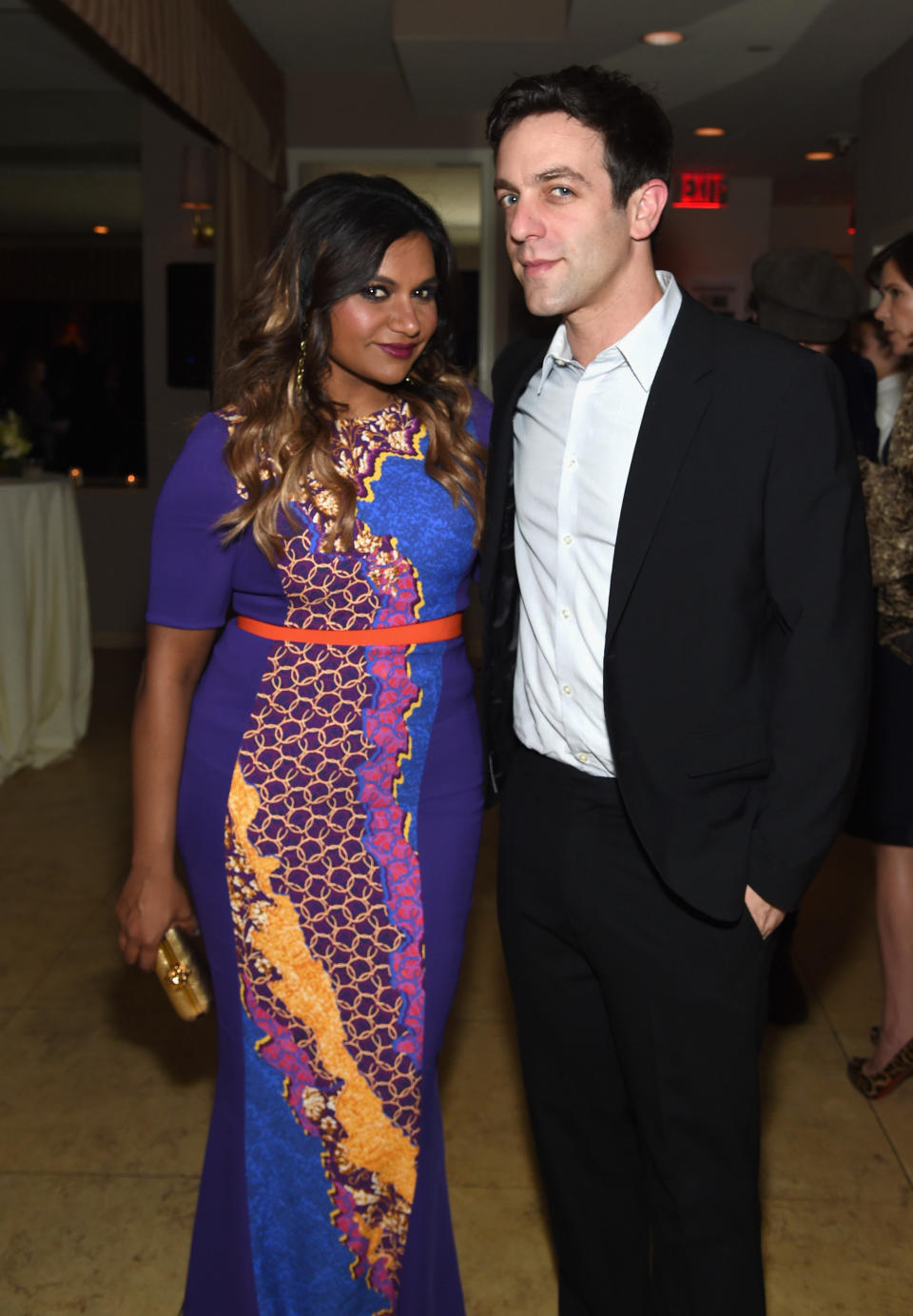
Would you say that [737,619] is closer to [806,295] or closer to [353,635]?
[353,635]

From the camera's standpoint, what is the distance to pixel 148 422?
7.51 meters

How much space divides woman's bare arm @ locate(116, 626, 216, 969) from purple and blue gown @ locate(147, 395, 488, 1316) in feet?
0.10

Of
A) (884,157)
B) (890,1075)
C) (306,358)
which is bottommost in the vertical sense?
(890,1075)

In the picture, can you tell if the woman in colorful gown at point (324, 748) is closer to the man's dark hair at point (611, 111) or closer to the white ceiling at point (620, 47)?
the man's dark hair at point (611, 111)

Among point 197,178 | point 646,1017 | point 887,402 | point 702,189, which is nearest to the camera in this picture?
point 646,1017

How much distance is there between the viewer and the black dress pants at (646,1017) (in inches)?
60.5

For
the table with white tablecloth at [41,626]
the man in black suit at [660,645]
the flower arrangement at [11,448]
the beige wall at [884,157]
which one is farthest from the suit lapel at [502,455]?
the beige wall at [884,157]

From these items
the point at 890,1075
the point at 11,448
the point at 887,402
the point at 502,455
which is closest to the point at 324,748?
the point at 502,455

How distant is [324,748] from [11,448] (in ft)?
14.4

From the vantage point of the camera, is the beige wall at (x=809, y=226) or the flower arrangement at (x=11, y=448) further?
the beige wall at (x=809, y=226)

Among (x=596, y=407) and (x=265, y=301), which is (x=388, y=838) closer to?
(x=596, y=407)

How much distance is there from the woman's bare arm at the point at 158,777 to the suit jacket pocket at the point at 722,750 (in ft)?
2.31

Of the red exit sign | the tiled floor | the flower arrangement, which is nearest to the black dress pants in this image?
the tiled floor

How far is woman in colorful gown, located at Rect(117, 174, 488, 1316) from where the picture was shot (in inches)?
66.7
